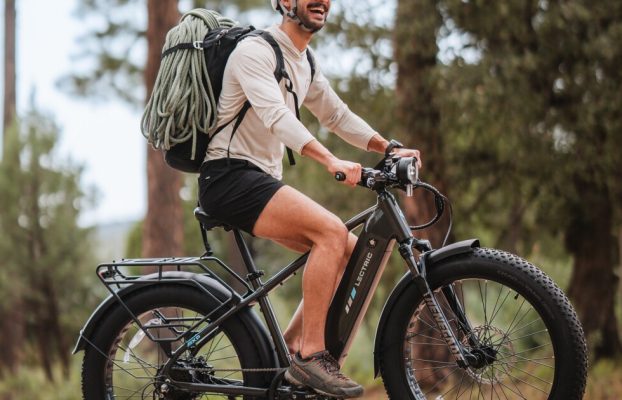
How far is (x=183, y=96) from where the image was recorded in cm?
382

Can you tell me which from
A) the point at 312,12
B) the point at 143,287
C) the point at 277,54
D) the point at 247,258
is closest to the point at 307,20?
the point at 312,12

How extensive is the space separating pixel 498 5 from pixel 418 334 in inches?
239

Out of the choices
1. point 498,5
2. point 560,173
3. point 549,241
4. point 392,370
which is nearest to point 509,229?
point 549,241

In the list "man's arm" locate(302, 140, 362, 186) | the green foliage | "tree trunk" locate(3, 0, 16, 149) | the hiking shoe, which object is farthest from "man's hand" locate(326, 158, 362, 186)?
"tree trunk" locate(3, 0, 16, 149)

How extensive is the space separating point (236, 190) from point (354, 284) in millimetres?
621

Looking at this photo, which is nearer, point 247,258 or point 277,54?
point 277,54

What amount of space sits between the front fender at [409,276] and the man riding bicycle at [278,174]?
0.21 m

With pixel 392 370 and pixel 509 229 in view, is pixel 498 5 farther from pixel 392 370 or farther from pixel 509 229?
pixel 392 370

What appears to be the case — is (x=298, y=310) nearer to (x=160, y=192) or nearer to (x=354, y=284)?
(x=354, y=284)

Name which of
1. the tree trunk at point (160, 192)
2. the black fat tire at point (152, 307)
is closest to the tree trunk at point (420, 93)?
the tree trunk at point (160, 192)

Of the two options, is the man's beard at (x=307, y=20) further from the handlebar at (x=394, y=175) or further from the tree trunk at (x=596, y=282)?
the tree trunk at (x=596, y=282)

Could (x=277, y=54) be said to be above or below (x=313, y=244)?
above

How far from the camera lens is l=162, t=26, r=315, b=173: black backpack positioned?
150 inches

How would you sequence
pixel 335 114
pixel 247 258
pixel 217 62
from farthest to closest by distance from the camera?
pixel 335 114
pixel 247 258
pixel 217 62
